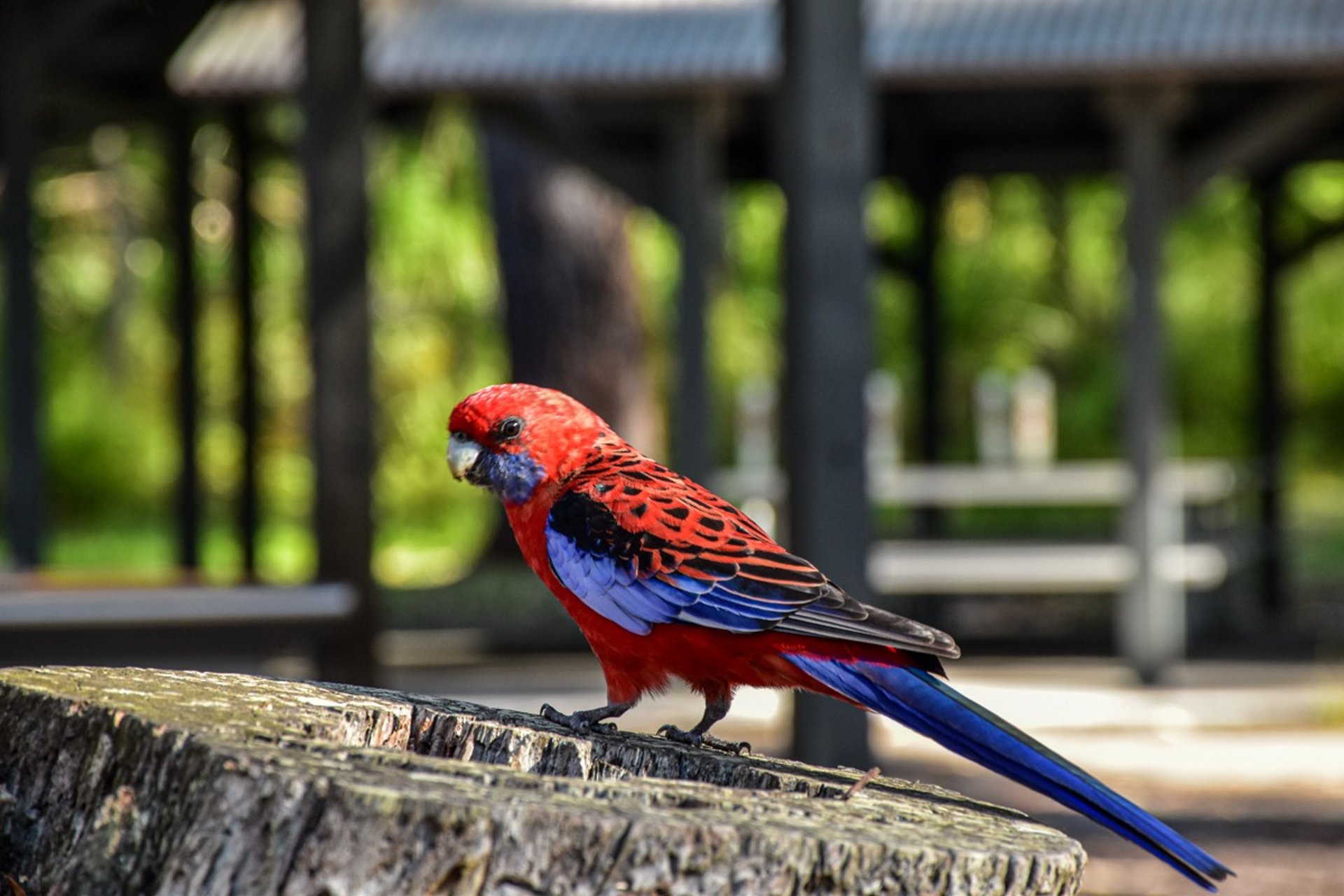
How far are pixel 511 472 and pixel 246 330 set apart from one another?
253 inches

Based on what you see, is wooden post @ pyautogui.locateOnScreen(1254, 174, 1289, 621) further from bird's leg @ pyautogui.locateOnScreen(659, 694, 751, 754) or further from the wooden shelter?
bird's leg @ pyautogui.locateOnScreen(659, 694, 751, 754)

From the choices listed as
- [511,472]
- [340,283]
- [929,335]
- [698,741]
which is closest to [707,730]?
[698,741]

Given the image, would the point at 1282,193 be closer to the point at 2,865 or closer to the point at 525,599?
the point at 525,599

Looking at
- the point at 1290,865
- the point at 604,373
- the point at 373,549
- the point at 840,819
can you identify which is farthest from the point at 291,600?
the point at 604,373

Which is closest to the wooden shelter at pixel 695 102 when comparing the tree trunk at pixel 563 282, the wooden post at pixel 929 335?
the wooden post at pixel 929 335

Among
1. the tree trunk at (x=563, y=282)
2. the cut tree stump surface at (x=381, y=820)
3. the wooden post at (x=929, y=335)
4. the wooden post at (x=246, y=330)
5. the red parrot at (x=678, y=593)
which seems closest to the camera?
the cut tree stump surface at (x=381, y=820)

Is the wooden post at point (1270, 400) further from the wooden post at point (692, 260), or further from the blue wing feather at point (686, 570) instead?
the blue wing feather at point (686, 570)

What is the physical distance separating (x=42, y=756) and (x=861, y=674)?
0.95 m

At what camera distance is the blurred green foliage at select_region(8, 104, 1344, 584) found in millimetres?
20891

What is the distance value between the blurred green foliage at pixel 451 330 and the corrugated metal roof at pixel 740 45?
11404 millimetres

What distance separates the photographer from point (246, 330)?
28.1 feet

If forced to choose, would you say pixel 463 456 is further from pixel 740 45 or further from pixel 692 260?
pixel 692 260

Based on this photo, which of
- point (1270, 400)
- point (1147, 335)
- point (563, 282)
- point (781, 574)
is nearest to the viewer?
point (781, 574)

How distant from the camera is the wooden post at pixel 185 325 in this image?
8.12 metres
